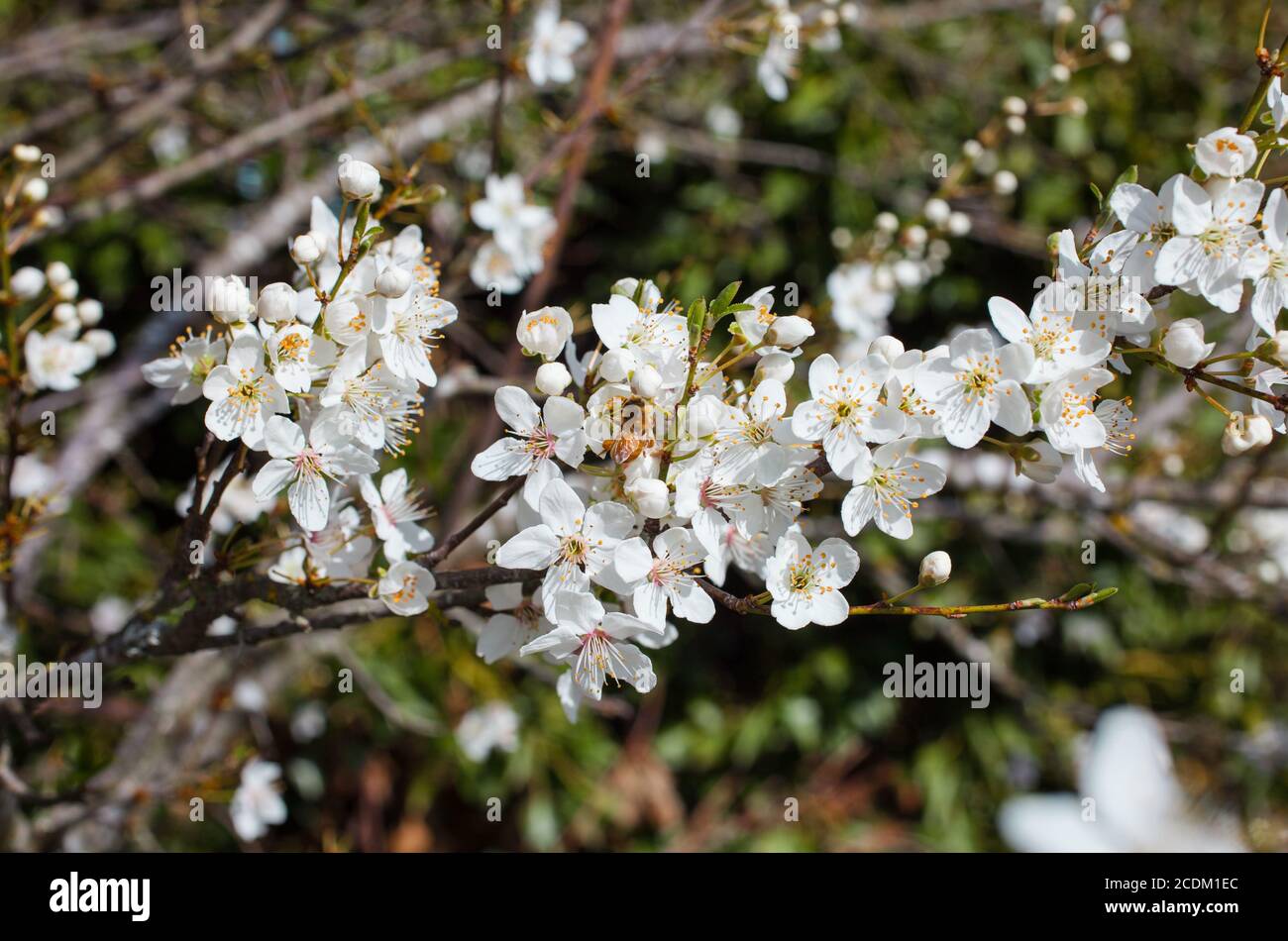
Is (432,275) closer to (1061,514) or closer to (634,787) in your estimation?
(1061,514)

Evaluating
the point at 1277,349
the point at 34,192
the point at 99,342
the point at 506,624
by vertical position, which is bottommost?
the point at 506,624

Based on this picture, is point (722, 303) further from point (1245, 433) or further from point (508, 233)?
point (508, 233)

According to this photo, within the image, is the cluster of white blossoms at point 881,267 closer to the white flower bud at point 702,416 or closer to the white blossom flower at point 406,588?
the white flower bud at point 702,416

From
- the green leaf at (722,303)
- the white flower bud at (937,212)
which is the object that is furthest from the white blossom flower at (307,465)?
the white flower bud at (937,212)

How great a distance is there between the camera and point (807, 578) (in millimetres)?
1045

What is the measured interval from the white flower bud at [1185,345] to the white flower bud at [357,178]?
35.7 inches

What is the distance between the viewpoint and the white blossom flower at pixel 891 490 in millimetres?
1052

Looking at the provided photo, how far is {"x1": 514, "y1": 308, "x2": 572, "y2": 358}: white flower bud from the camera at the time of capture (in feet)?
3.41

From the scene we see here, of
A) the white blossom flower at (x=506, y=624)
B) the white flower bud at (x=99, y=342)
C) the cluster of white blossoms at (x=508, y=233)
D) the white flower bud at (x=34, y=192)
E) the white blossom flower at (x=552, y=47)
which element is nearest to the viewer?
the white blossom flower at (x=506, y=624)

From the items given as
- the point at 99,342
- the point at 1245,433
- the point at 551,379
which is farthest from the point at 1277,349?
the point at 99,342

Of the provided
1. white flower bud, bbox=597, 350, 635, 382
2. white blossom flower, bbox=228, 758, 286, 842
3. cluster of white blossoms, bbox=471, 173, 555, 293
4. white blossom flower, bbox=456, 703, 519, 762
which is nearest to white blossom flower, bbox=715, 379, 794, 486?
white flower bud, bbox=597, 350, 635, 382

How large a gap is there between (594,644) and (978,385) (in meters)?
0.51

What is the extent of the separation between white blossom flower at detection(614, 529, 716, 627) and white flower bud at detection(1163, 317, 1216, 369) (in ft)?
1.86

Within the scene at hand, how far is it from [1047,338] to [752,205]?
8.00 feet
